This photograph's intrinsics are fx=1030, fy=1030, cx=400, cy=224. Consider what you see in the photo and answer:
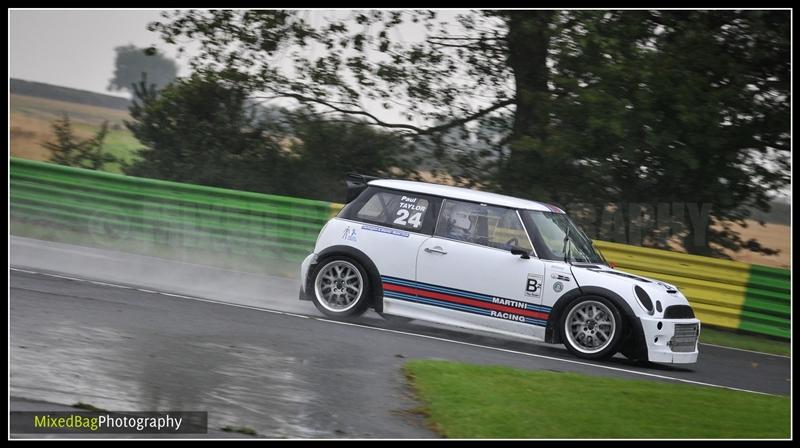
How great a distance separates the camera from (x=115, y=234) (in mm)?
16625

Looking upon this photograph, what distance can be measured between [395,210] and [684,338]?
3.48 m

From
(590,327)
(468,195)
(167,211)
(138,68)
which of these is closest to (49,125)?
(138,68)

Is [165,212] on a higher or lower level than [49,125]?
lower

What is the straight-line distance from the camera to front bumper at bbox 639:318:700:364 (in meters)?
10.5

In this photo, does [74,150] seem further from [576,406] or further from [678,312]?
[576,406]

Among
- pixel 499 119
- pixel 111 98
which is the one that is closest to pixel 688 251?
pixel 499 119

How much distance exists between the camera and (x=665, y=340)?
1058 centimetres

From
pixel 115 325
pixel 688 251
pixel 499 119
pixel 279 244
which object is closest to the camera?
pixel 115 325

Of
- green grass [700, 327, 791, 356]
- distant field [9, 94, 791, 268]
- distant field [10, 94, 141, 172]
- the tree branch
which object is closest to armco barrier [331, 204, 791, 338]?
green grass [700, 327, 791, 356]

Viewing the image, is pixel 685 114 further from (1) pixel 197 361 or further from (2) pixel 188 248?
(1) pixel 197 361

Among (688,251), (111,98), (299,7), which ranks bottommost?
(688,251)

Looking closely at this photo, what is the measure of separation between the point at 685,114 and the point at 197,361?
37.7ft

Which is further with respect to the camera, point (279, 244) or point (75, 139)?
point (75, 139)

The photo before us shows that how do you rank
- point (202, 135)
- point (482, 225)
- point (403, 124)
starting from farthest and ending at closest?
1. point (202, 135)
2. point (403, 124)
3. point (482, 225)
